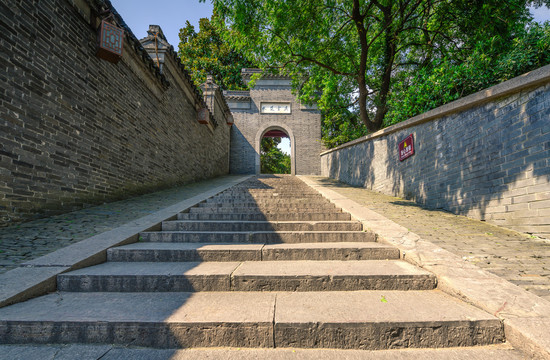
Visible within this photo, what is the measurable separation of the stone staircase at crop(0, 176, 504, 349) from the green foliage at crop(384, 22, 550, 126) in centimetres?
458

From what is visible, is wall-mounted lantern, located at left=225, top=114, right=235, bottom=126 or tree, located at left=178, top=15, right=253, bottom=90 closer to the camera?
wall-mounted lantern, located at left=225, top=114, right=235, bottom=126

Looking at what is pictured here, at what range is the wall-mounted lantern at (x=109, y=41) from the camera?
Answer: 473 cm

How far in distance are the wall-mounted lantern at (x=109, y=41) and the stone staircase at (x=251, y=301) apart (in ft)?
12.9

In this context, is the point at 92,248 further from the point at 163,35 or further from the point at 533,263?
Result: the point at 163,35

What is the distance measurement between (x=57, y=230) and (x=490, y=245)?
19.0 ft

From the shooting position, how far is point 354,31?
9.91 metres

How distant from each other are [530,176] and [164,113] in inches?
342

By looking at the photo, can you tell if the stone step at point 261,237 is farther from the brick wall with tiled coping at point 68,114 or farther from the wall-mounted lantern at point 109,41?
the wall-mounted lantern at point 109,41

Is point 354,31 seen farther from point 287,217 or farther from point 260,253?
point 260,253

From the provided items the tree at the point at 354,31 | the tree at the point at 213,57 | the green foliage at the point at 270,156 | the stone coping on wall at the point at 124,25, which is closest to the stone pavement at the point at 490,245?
the tree at the point at 354,31

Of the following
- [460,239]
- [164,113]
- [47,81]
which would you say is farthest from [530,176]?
[164,113]

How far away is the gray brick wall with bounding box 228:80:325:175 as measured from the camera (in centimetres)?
1677

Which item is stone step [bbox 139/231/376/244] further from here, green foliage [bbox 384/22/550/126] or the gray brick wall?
the gray brick wall

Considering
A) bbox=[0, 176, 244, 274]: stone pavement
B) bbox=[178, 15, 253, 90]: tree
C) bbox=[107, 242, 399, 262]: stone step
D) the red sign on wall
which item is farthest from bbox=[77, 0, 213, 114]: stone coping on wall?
bbox=[178, 15, 253, 90]: tree
